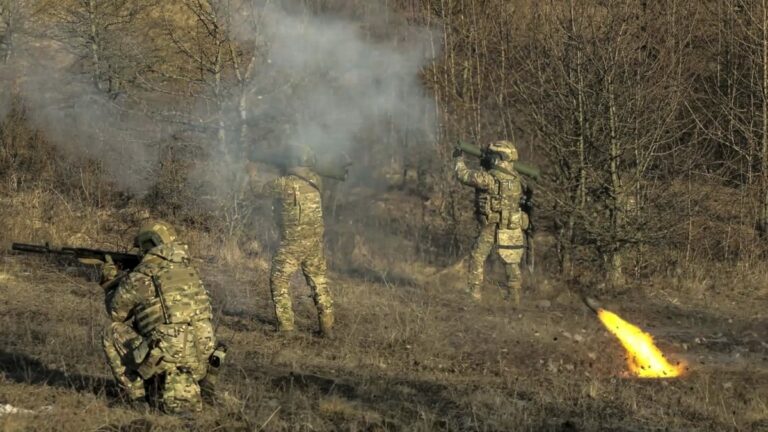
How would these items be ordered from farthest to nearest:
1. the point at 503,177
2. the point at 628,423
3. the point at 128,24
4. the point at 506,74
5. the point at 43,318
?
the point at 128,24 < the point at 506,74 < the point at 503,177 < the point at 43,318 < the point at 628,423

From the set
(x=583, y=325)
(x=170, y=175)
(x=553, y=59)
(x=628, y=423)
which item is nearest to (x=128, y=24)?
(x=170, y=175)

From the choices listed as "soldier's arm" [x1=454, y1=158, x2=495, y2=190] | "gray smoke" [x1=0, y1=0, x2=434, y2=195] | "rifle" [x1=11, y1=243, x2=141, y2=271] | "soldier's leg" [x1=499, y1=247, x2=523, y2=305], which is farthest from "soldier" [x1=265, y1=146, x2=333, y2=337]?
"soldier's leg" [x1=499, y1=247, x2=523, y2=305]

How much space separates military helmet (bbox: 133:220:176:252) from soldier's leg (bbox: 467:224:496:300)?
611 centimetres

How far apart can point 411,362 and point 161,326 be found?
10.7 ft

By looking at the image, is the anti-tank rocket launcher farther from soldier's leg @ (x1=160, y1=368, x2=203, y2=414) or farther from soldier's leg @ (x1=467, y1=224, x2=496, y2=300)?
soldier's leg @ (x1=160, y1=368, x2=203, y2=414)

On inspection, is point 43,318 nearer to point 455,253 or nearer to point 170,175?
point 170,175

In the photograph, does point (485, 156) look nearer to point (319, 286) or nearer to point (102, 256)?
point (319, 286)

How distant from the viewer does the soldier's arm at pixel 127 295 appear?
6.13 m

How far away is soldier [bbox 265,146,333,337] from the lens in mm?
9359

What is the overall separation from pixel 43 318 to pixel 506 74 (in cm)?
878

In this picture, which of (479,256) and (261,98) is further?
(261,98)

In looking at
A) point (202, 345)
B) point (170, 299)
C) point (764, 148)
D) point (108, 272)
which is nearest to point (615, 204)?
point (764, 148)

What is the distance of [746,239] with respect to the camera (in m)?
13.8

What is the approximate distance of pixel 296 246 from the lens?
30.7 ft
